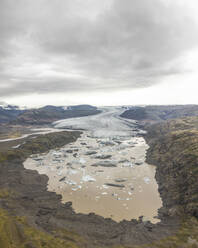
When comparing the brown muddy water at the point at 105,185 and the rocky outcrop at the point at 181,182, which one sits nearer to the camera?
the rocky outcrop at the point at 181,182

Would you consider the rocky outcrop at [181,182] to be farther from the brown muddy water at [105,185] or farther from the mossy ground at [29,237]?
the mossy ground at [29,237]

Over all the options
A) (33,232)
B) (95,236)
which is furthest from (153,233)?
(33,232)

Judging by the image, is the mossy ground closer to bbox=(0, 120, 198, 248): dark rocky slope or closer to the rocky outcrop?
bbox=(0, 120, 198, 248): dark rocky slope

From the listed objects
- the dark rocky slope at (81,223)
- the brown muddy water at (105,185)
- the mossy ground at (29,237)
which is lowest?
the brown muddy water at (105,185)

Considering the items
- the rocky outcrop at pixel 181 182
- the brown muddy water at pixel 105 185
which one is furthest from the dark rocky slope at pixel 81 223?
the brown muddy water at pixel 105 185

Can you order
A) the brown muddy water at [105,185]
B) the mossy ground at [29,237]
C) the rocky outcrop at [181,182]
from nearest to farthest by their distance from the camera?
1. the mossy ground at [29,237]
2. the rocky outcrop at [181,182]
3. the brown muddy water at [105,185]

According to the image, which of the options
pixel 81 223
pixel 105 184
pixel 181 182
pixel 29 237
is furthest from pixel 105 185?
pixel 29 237

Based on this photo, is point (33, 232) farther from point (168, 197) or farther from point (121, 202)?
point (168, 197)

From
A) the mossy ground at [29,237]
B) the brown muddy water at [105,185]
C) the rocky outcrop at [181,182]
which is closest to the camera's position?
the mossy ground at [29,237]

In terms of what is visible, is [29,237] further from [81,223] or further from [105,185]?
[105,185]

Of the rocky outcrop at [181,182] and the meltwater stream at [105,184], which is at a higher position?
the rocky outcrop at [181,182]
